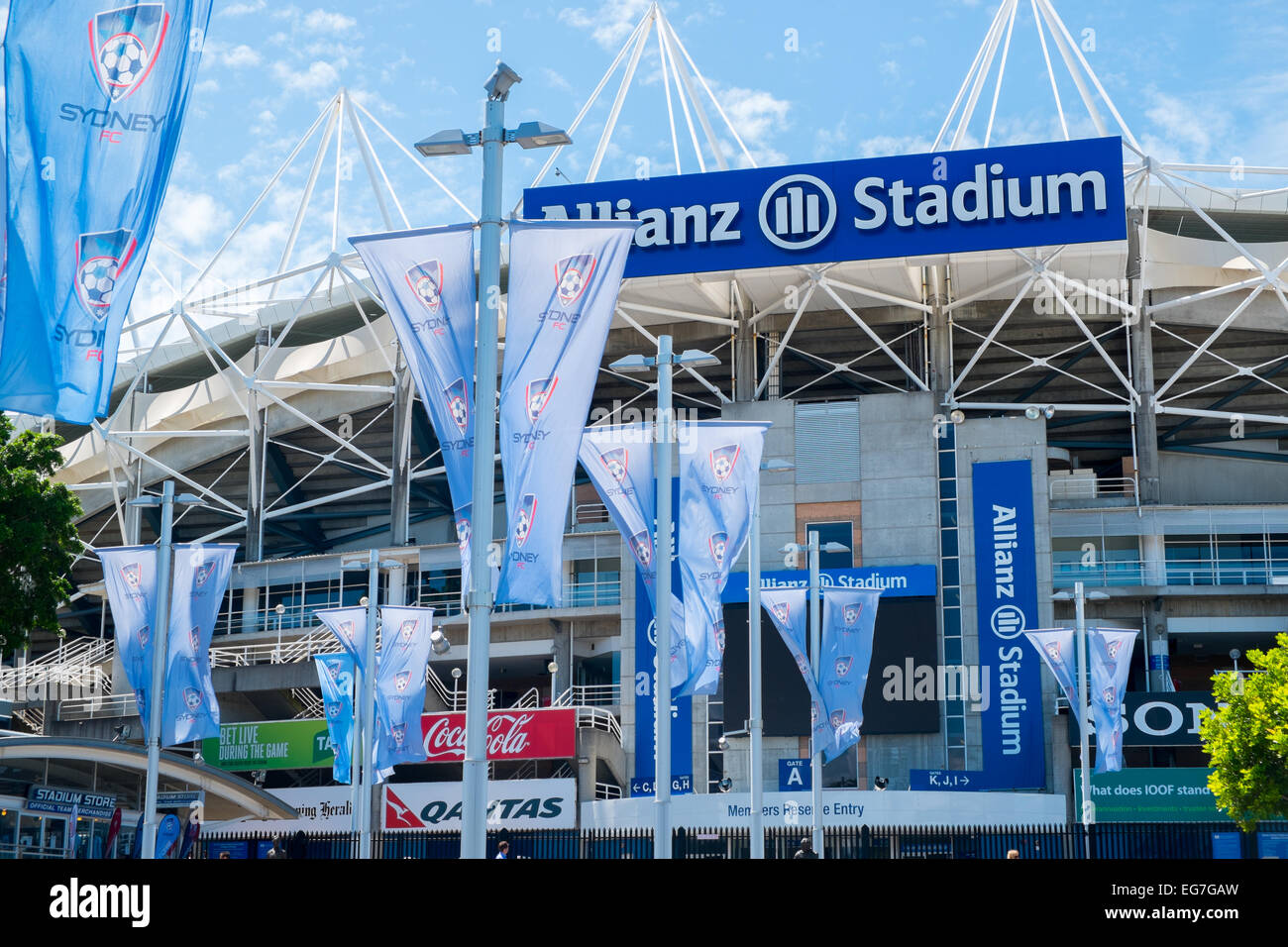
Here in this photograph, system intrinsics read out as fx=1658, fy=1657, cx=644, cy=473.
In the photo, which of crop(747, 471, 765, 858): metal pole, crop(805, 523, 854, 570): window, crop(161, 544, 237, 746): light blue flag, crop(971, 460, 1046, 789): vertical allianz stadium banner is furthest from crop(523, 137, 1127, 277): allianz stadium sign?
crop(161, 544, 237, 746): light blue flag

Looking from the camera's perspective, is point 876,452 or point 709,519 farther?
point 876,452

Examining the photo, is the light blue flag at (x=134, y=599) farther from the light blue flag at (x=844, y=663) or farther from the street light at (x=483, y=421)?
the street light at (x=483, y=421)

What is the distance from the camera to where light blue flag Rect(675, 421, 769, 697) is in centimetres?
2747

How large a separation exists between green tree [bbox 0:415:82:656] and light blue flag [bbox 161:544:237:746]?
18.0ft

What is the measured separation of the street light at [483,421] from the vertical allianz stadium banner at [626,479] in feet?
25.3

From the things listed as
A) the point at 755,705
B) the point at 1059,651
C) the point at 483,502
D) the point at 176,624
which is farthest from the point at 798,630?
the point at 483,502

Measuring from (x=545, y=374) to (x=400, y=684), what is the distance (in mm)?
22069

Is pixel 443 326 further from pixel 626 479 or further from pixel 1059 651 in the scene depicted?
pixel 1059 651

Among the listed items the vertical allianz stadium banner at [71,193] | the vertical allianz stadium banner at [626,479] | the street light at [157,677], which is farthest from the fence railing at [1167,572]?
the vertical allianz stadium banner at [71,193]

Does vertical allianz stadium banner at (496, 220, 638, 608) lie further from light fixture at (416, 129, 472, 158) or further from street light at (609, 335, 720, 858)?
street light at (609, 335, 720, 858)

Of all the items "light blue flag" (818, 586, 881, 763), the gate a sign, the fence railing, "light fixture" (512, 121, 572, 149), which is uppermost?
"light fixture" (512, 121, 572, 149)

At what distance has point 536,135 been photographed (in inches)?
738
